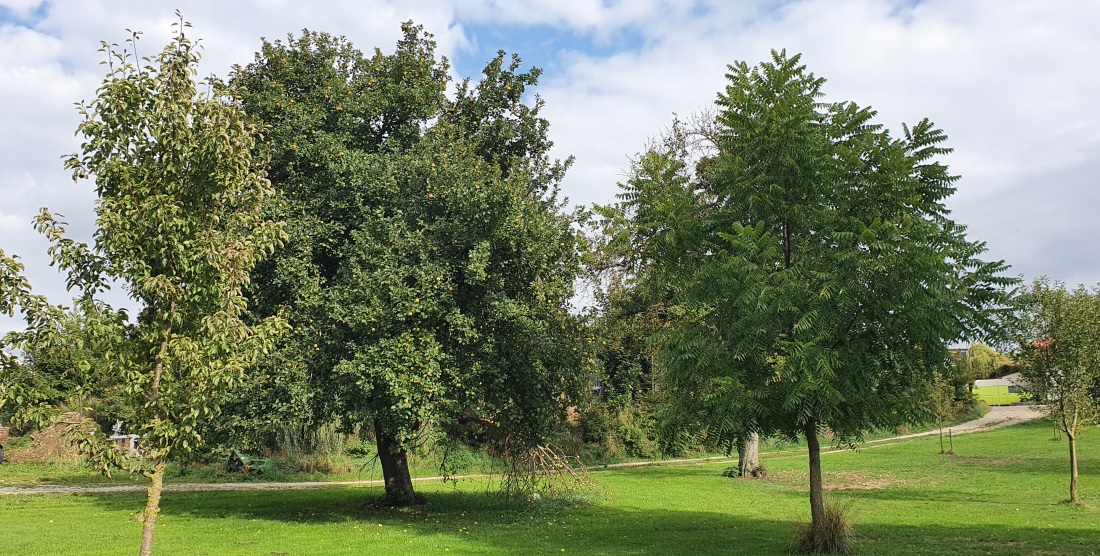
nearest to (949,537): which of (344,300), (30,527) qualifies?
(344,300)

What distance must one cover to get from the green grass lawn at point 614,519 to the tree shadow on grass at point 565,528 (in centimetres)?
4

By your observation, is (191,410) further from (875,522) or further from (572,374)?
(875,522)

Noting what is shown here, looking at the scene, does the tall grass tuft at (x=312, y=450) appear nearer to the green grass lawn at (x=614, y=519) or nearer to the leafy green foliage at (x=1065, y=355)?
the green grass lawn at (x=614, y=519)

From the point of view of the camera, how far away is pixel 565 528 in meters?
16.8

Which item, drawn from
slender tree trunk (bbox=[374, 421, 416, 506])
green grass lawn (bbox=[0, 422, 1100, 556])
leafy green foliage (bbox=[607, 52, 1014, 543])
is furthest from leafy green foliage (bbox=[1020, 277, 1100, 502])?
slender tree trunk (bbox=[374, 421, 416, 506])

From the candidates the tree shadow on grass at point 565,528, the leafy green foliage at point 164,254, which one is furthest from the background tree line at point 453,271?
the tree shadow on grass at point 565,528

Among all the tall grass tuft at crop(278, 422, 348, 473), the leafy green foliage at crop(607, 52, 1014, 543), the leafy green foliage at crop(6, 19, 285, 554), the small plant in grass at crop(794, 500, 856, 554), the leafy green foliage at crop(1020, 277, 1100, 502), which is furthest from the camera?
the tall grass tuft at crop(278, 422, 348, 473)

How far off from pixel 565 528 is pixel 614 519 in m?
1.80

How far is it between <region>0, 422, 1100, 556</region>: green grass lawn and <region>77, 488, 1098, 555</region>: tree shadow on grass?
0.04 metres

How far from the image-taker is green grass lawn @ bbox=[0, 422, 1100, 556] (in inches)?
542

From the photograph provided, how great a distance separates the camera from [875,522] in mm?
16328

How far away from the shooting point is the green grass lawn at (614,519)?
13.8 metres

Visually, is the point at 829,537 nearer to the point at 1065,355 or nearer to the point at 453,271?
the point at 453,271

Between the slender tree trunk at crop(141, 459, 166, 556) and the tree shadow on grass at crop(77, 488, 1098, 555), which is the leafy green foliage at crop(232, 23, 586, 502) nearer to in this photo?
the tree shadow on grass at crop(77, 488, 1098, 555)
